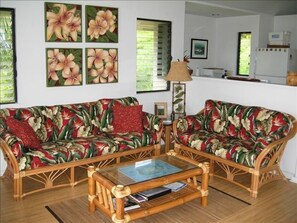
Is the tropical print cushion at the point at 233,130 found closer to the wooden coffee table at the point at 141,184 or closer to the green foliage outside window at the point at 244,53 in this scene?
the wooden coffee table at the point at 141,184

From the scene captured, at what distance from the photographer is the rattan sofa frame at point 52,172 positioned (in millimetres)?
3404

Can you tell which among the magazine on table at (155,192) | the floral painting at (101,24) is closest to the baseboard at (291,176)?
the magazine on table at (155,192)

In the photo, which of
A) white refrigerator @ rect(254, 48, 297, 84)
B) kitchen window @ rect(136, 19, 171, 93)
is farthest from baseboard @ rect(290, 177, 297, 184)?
white refrigerator @ rect(254, 48, 297, 84)

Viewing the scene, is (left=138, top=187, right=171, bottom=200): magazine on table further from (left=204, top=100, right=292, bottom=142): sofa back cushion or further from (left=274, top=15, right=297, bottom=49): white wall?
(left=274, top=15, right=297, bottom=49): white wall

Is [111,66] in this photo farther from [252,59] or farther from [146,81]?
[252,59]

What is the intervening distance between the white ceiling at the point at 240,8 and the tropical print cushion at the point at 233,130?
2.43 metres

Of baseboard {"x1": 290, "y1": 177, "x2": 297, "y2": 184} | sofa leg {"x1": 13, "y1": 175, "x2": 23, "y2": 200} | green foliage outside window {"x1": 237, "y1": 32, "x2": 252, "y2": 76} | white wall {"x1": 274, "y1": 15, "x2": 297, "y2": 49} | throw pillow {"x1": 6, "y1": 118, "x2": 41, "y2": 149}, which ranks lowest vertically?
baseboard {"x1": 290, "y1": 177, "x2": 297, "y2": 184}

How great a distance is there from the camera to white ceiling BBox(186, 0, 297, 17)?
6.48 meters

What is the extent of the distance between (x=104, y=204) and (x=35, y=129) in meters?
1.42

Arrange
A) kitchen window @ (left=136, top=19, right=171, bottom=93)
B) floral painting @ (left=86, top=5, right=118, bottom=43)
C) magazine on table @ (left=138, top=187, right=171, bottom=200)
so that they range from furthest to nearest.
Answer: kitchen window @ (left=136, top=19, right=171, bottom=93), floral painting @ (left=86, top=5, right=118, bottom=43), magazine on table @ (left=138, top=187, right=171, bottom=200)

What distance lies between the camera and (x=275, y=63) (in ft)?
23.6

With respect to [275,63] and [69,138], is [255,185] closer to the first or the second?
[69,138]

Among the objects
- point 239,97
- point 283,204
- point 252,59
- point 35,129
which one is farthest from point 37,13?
point 252,59

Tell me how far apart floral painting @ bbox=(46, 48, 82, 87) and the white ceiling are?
2.51m
